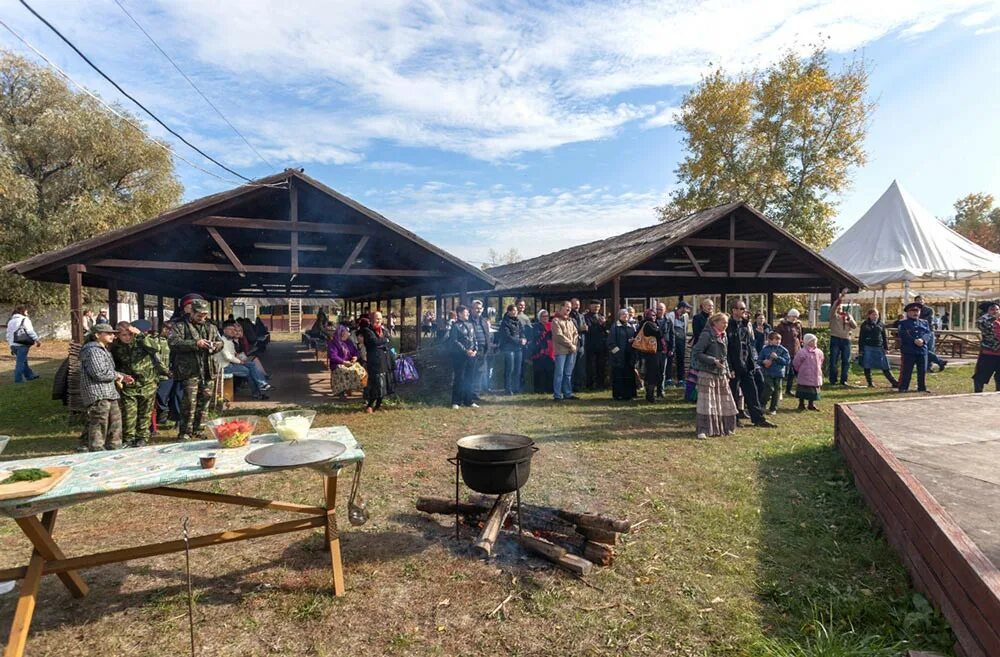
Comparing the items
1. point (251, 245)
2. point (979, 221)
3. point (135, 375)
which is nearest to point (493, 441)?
point (135, 375)

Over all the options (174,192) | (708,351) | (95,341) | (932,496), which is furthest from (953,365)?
(174,192)

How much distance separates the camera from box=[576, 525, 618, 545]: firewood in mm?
3738

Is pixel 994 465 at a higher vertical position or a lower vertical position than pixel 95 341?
lower

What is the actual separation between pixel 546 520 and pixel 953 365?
49.0 ft

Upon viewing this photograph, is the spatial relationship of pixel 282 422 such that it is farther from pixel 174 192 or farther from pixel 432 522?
pixel 174 192

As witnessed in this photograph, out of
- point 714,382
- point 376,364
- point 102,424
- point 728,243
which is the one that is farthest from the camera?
point 728,243

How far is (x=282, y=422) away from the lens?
3627 millimetres

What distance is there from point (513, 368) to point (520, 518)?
21.6ft

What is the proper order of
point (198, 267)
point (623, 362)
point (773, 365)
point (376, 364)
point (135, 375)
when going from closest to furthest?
point (135, 375), point (198, 267), point (773, 365), point (376, 364), point (623, 362)

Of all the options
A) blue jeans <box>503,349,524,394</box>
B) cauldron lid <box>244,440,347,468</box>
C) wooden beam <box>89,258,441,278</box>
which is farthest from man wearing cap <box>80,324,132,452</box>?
blue jeans <box>503,349,524,394</box>

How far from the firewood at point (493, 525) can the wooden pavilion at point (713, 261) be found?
254 inches

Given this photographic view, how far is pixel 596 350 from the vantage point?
11.3m

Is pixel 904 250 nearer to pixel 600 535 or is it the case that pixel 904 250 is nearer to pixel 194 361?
pixel 600 535

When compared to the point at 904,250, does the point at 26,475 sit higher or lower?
lower
